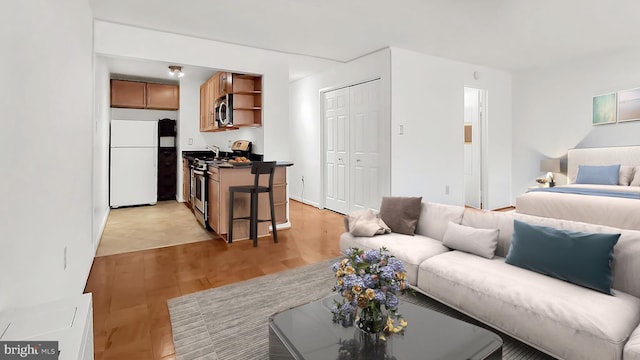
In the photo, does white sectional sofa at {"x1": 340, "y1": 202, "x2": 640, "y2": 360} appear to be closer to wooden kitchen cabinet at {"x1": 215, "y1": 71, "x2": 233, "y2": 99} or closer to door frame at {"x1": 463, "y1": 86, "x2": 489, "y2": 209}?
wooden kitchen cabinet at {"x1": 215, "y1": 71, "x2": 233, "y2": 99}

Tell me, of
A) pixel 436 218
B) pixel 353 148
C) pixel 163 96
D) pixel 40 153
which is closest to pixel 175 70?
pixel 163 96

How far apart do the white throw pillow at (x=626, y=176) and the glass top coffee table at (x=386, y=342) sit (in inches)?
178

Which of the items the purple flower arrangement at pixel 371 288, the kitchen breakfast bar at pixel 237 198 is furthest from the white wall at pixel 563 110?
the purple flower arrangement at pixel 371 288

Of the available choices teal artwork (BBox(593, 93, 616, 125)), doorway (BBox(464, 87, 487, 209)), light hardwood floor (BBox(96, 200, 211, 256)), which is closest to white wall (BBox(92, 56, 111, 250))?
light hardwood floor (BBox(96, 200, 211, 256))

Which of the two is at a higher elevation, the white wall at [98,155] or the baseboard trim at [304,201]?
the white wall at [98,155]

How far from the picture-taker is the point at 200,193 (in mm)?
4840

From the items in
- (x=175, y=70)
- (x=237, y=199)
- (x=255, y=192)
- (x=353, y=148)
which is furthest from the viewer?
(x=175, y=70)

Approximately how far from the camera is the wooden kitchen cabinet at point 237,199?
4047 mm

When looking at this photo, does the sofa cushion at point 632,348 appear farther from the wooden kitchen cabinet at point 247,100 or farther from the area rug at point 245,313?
the wooden kitchen cabinet at point 247,100

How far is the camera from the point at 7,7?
1172 millimetres

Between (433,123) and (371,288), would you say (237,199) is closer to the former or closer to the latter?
(371,288)

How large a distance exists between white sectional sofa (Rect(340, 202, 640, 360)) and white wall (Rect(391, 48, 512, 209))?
233cm

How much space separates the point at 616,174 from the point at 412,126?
2.82 m

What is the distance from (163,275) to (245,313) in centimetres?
116
